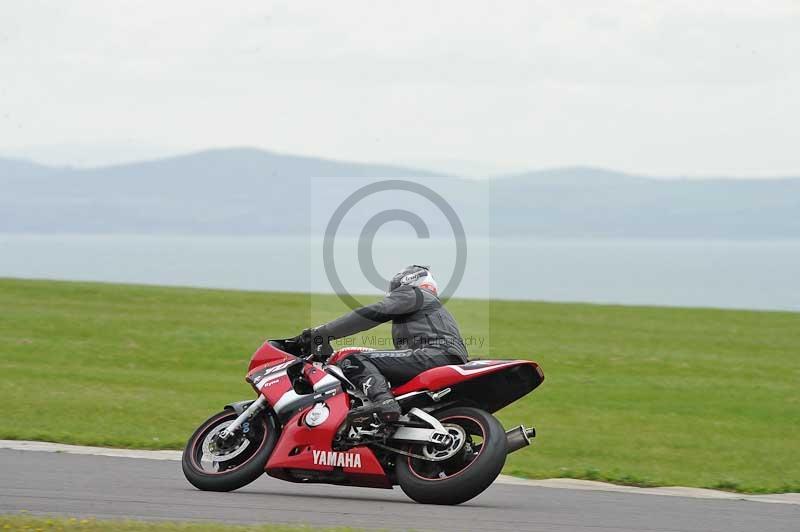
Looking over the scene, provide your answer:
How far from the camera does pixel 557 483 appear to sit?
10695 mm

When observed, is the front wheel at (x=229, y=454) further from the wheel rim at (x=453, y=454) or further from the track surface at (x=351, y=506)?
the wheel rim at (x=453, y=454)

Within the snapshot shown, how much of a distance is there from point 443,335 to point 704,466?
4.30 meters

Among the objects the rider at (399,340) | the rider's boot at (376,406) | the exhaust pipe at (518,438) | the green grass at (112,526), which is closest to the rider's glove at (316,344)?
the rider at (399,340)

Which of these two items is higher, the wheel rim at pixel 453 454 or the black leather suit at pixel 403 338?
the black leather suit at pixel 403 338

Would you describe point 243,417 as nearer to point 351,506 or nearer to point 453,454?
point 351,506

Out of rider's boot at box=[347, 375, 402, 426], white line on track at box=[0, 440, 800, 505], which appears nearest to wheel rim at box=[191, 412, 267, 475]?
rider's boot at box=[347, 375, 402, 426]

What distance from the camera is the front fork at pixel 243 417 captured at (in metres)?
9.53

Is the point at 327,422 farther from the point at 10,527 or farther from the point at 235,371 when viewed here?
the point at 235,371

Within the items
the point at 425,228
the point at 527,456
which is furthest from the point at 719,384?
the point at 527,456

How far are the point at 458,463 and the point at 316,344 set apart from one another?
→ 1482 millimetres

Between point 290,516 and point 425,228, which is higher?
point 425,228

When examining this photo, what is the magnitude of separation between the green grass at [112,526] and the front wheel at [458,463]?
134 cm

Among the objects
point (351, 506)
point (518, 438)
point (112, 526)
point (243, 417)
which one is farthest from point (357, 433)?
point (112, 526)

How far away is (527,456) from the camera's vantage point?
1291cm
